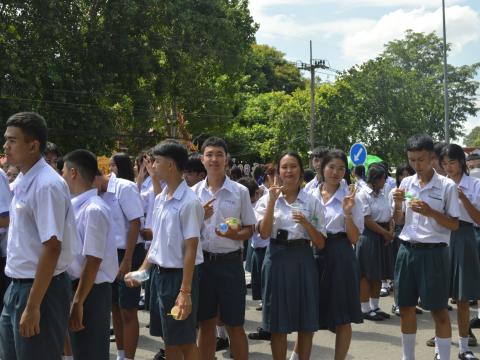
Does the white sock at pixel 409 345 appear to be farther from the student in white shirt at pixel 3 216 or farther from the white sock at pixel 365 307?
the student in white shirt at pixel 3 216

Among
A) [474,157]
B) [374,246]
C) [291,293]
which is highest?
[474,157]

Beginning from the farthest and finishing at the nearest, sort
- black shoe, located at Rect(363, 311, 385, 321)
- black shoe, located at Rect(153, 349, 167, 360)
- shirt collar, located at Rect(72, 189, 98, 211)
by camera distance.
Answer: black shoe, located at Rect(363, 311, 385, 321)
black shoe, located at Rect(153, 349, 167, 360)
shirt collar, located at Rect(72, 189, 98, 211)

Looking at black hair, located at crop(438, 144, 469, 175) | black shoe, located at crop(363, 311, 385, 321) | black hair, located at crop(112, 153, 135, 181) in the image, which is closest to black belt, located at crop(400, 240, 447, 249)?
black hair, located at crop(438, 144, 469, 175)

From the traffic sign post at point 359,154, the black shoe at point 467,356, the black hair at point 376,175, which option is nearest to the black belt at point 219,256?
the black shoe at point 467,356

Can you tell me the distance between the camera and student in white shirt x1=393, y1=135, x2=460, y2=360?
5371mm

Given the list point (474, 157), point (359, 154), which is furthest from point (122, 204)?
point (359, 154)

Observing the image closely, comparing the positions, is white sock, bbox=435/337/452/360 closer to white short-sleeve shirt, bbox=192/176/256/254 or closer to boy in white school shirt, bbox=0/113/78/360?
white short-sleeve shirt, bbox=192/176/256/254

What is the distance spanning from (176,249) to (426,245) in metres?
2.33

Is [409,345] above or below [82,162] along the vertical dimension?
below

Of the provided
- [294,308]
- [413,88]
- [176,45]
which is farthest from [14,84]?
[413,88]

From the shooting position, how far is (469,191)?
21.3 feet

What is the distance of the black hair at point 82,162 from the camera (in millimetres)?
4316

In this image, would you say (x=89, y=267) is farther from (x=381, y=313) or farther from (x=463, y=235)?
(x=381, y=313)

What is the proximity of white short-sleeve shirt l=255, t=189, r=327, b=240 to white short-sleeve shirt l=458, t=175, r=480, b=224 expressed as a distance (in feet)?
6.63
